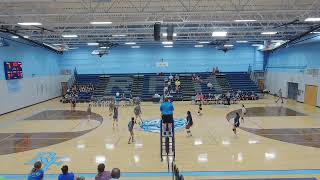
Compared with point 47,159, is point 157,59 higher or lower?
higher

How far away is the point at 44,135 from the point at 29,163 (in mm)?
4908

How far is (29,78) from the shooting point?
92.2ft

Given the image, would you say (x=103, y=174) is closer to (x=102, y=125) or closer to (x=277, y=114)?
(x=102, y=125)

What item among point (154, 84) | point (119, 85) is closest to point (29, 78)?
point (119, 85)

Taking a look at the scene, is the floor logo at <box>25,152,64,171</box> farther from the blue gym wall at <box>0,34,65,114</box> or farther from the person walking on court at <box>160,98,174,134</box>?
the blue gym wall at <box>0,34,65,114</box>

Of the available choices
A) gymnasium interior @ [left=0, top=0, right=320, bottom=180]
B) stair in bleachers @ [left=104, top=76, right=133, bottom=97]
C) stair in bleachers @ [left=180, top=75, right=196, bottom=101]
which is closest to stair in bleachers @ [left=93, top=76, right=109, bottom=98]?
gymnasium interior @ [left=0, top=0, right=320, bottom=180]

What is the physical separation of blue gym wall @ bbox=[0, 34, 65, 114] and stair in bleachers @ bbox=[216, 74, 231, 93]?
63.7 feet

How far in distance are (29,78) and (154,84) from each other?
1325 cm

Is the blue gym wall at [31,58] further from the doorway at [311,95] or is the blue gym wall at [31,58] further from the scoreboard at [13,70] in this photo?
the doorway at [311,95]

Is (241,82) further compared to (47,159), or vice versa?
(241,82)

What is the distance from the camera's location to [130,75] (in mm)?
36156

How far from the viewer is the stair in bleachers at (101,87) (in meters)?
32.3

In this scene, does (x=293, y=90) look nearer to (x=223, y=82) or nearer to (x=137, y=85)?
(x=223, y=82)

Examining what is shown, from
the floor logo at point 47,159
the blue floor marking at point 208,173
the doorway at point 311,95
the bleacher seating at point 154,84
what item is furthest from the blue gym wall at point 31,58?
the doorway at point 311,95
